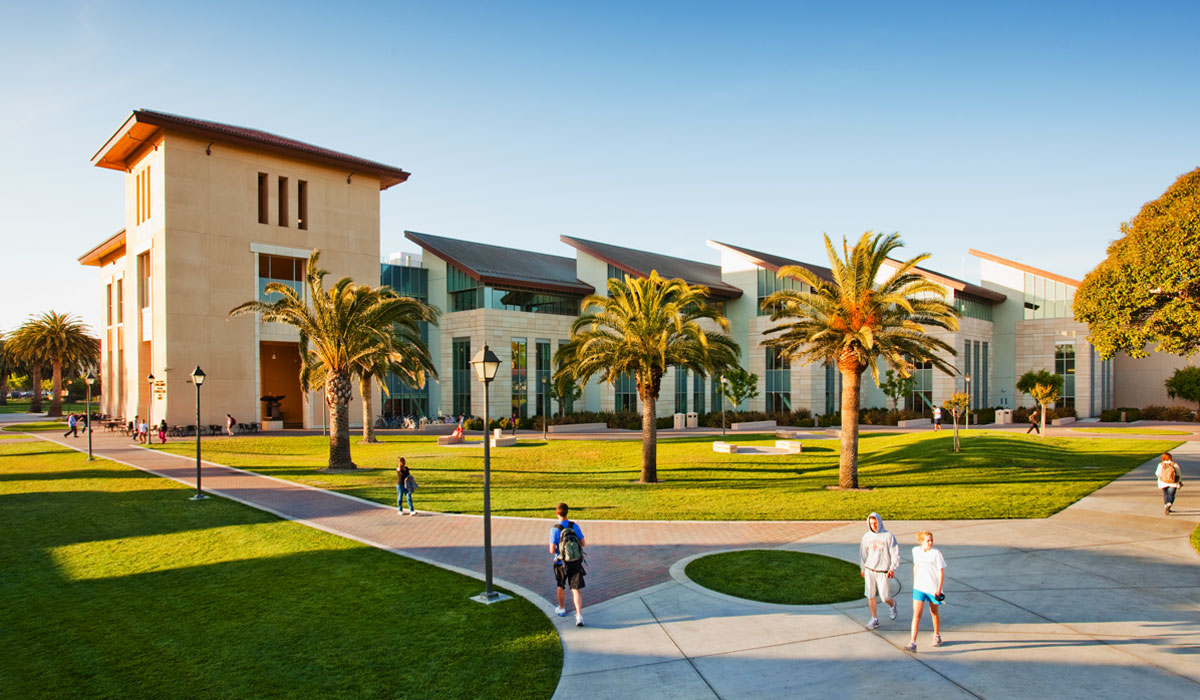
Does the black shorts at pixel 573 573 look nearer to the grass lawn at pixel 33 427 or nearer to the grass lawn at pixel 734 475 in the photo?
the grass lawn at pixel 734 475

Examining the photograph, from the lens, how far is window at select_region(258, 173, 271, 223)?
46.9 m

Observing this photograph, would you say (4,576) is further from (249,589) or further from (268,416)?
(268,416)

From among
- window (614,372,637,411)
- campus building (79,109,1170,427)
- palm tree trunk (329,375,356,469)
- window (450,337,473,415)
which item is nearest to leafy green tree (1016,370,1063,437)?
campus building (79,109,1170,427)

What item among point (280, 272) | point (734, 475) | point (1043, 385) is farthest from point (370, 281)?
point (1043, 385)

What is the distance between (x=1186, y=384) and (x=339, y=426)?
61.0m

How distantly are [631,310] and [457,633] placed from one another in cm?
1655

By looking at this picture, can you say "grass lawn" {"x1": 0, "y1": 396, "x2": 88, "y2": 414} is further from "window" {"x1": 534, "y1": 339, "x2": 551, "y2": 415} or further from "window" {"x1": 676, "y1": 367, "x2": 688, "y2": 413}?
"window" {"x1": 676, "y1": 367, "x2": 688, "y2": 413}

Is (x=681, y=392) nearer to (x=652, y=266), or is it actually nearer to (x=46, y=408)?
(x=652, y=266)

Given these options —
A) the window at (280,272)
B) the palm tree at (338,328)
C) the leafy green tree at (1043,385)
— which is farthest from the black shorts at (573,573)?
the window at (280,272)

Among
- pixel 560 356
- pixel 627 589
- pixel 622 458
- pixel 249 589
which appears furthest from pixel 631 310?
pixel 249 589

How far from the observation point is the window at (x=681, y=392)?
57188 mm

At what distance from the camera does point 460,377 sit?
171 ft

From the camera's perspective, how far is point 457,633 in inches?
381

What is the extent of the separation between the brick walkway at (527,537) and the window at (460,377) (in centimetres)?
2998
